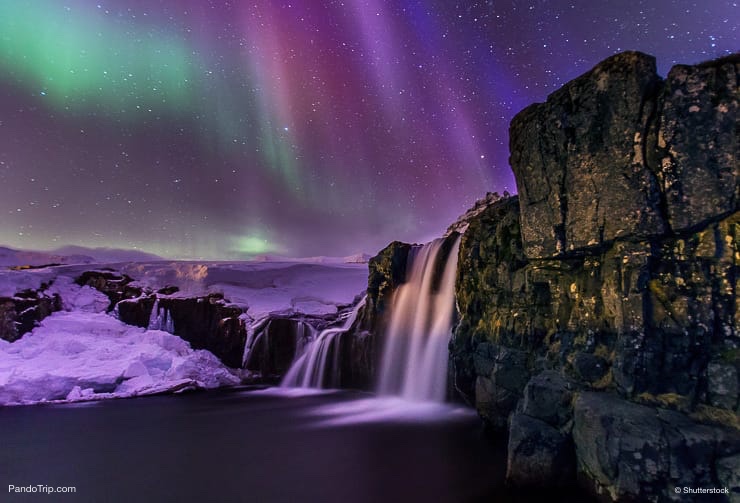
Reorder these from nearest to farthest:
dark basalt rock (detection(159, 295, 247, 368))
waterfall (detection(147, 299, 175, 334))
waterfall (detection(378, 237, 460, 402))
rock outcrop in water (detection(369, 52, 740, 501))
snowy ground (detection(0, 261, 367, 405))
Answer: rock outcrop in water (detection(369, 52, 740, 501)) → waterfall (detection(378, 237, 460, 402)) → snowy ground (detection(0, 261, 367, 405)) → dark basalt rock (detection(159, 295, 247, 368)) → waterfall (detection(147, 299, 175, 334))

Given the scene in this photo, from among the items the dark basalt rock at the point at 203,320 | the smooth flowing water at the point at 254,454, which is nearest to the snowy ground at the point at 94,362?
the dark basalt rock at the point at 203,320

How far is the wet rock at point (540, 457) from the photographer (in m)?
8.61

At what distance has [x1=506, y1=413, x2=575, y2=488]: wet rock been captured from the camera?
8.61 m

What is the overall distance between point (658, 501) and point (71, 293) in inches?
1786

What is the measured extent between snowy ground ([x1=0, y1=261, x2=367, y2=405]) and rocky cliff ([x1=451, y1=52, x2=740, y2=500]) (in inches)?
1002

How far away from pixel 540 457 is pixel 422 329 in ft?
44.3

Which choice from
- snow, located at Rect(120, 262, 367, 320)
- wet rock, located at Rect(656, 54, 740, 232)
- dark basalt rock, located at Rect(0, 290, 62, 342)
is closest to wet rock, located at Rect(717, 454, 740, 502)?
wet rock, located at Rect(656, 54, 740, 232)

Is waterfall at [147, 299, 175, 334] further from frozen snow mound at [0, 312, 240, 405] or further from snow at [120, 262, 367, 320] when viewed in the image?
snow at [120, 262, 367, 320]

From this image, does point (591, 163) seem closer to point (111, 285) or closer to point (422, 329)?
point (422, 329)

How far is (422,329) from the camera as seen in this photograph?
72.8ft

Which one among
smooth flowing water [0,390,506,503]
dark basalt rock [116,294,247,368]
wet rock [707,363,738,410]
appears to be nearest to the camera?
wet rock [707,363,738,410]

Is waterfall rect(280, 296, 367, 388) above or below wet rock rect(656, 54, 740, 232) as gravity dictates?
below

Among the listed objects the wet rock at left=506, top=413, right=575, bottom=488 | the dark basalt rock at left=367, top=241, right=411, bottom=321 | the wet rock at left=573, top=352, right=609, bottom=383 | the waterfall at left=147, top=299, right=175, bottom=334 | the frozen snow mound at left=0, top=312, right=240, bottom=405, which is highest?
the dark basalt rock at left=367, top=241, right=411, bottom=321

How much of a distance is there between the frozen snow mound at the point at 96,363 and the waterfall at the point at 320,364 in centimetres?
539
